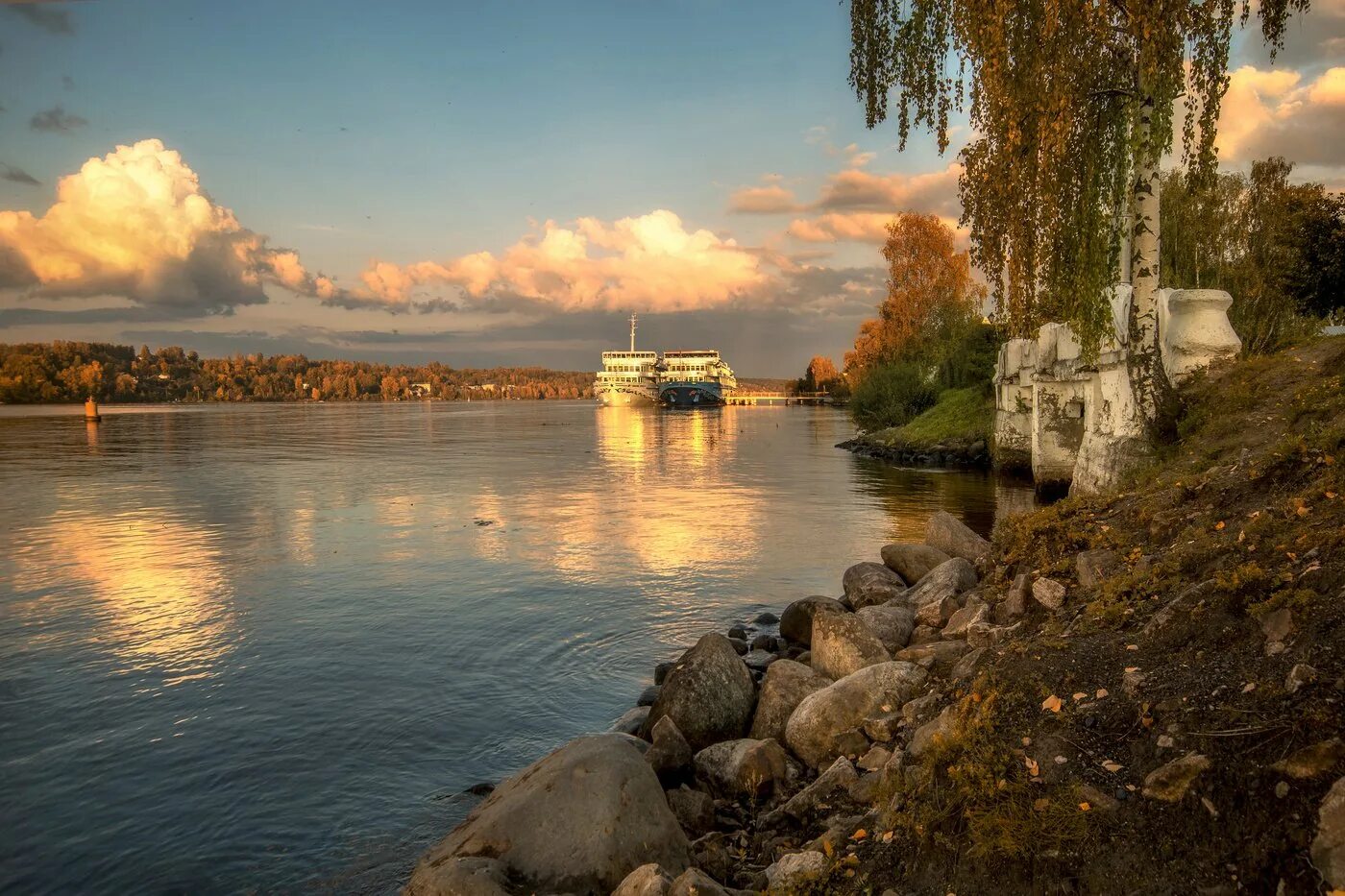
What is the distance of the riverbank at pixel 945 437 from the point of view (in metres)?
47.0

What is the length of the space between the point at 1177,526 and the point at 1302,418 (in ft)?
13.5

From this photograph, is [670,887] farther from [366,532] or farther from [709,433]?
[709,433]

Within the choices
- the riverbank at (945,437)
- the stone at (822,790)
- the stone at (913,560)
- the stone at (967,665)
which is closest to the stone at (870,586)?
the stone at (913,560)

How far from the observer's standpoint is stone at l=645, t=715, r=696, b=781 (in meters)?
8.62

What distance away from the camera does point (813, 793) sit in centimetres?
754

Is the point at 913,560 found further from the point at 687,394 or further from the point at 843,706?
the point at 687,394

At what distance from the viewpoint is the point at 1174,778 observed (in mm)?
4996

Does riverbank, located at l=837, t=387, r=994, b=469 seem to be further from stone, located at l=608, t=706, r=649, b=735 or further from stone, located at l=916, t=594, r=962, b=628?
stone, located at l=608, t=706, r=649, b=735

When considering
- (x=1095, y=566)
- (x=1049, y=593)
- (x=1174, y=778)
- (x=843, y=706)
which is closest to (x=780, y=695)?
Result: (x=843, y=706)

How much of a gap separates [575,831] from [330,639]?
1020 centimetres

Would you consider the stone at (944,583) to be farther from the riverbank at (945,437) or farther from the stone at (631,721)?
the riverbank at (945,437)

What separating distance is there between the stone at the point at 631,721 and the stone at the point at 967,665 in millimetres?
3792

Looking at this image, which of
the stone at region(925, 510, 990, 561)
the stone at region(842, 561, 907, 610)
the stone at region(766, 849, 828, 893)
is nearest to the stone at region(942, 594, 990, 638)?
the stone at region(842, 561, 907, 610)

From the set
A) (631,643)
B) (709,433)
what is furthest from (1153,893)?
(709,433)
